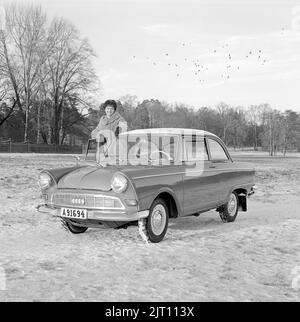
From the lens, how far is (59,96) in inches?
2135

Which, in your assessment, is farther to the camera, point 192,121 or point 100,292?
point 192,121

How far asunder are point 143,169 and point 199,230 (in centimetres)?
186

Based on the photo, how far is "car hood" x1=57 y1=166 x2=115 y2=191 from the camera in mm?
6062

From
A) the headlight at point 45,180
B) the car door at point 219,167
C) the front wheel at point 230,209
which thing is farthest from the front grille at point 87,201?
the front wheel at point 230,209

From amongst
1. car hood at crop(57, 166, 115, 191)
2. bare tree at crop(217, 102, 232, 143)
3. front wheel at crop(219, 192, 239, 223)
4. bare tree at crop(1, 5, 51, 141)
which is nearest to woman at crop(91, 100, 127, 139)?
car hood at crop(57, 166, 115, 191)

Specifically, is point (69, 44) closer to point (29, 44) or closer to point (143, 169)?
point (29, 44)

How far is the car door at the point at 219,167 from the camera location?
766cm

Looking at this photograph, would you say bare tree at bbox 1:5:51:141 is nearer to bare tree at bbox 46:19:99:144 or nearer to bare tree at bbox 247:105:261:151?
bare tree at bbox 46:19:99:144

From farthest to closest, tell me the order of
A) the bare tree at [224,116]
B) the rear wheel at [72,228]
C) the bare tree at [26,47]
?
the bare tree at [224,116] < the bare tree at [26,47] < the rear wheel at [72,228]

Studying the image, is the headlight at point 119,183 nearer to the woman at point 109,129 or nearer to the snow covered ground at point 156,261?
the snow covered ground at point 156,261

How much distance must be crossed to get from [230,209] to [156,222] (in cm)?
244

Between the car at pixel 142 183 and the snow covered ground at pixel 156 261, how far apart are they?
417 millimetres

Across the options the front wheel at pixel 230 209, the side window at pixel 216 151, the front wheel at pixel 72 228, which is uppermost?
the side window at pixel 216 151

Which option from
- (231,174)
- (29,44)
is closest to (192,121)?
(29,44)
